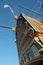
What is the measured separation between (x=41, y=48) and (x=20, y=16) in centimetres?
913

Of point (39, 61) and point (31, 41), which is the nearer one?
point (39, 61)

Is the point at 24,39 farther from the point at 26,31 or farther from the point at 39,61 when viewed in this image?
the point at 39,61

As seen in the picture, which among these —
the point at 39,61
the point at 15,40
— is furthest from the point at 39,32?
the point at 15,40

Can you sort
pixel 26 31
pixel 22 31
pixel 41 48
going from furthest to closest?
pixel 22 31 < pixel 26 31 < pixel 41 48

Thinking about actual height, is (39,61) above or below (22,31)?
below

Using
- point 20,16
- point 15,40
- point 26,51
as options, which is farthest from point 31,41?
point 15,40

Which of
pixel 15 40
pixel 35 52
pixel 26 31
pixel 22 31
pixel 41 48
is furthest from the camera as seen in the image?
pixel 15 40

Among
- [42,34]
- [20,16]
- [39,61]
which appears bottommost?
[39,61]

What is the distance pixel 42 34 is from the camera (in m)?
22.9

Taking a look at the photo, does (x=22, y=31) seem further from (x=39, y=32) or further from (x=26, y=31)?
(x=39, y=32)

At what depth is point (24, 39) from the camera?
26.3 m

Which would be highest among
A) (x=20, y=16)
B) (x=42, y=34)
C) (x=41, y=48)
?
(x=20, y=16)

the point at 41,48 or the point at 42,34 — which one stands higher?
the point at 42,34

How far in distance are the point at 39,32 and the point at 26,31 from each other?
3032 mm
